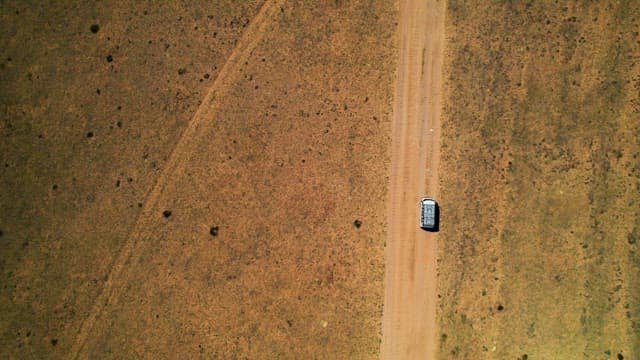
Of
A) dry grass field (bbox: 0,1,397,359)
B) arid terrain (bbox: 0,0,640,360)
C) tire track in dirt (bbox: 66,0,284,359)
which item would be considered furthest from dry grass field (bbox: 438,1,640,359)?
tire track in dirt (bbox: 66,0,284,359)

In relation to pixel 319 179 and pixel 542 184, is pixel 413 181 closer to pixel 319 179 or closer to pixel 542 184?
pixel 319 179

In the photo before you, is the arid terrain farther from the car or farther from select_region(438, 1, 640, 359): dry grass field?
the car

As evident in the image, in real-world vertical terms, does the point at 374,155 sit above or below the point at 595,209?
above

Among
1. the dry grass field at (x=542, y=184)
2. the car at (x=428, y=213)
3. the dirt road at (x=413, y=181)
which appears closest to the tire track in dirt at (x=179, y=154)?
the dirt road at (x=413, y=181)

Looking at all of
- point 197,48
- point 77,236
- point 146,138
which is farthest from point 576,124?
point 77,236

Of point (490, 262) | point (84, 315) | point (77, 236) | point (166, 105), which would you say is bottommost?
point (84, 315)

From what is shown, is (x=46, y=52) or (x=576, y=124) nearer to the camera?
(x=576, y=124)

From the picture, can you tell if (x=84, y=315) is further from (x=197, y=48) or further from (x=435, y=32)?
(x=435, y=32)
